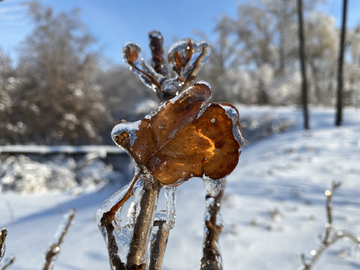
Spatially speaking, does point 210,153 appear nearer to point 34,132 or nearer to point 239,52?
point 34,132

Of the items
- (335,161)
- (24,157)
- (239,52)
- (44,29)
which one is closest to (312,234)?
(335,161)

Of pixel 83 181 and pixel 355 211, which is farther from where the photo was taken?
pixel 83 181

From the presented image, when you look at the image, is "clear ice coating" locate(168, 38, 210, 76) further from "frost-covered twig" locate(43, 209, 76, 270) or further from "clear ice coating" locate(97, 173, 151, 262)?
"frost-covered twig" locate(43, 209, 76, 270)

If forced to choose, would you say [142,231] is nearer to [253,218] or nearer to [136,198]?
[136,198]

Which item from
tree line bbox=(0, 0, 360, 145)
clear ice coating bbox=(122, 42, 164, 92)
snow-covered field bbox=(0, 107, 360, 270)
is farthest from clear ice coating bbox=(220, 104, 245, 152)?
tree line bbox=(0, 0, 360, 145)

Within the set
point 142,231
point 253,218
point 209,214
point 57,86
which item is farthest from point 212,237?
point 57,86

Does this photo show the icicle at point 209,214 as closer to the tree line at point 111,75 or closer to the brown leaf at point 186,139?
the brown leaf at point 186,139

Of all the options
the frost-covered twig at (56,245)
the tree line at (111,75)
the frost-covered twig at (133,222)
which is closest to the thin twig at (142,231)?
the frost-covered twig at (133,222)
